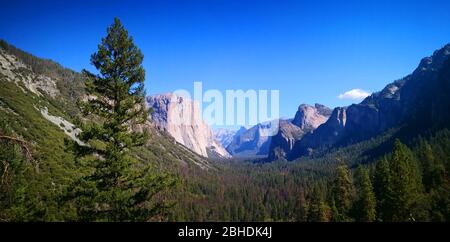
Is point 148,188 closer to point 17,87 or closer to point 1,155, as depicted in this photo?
point 1,155

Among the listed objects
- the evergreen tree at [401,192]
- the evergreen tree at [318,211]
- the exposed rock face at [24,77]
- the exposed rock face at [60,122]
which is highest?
the exposed rock face at [24,77]

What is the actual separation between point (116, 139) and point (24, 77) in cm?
17867

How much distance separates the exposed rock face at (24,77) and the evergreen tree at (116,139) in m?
161

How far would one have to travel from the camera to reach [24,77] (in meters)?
166

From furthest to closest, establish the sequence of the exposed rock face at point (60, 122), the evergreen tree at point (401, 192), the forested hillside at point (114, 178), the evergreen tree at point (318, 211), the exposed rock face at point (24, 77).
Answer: the exposed rock face at point (24, 77) → the exposed rock face at point (60, 122) → the evergreen tree at point (318, 211) → the evergreen tree at point (401, 192) → the forested hillside at point (114, 178)

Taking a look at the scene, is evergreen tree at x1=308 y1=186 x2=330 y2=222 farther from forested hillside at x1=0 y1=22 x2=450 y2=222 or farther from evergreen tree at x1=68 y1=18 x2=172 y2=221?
evergreen tree at x1=68 y1=18 x2=172 y2=221

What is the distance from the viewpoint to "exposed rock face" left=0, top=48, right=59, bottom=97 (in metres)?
156

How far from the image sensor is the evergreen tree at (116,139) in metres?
17.4

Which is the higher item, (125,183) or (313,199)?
(125,183)

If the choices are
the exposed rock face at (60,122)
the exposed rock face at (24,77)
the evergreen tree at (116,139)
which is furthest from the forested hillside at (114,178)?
the exposed rock face at (24,77)

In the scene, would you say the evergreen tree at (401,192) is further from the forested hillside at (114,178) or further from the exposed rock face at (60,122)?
the exposed rock face at (60,122)
